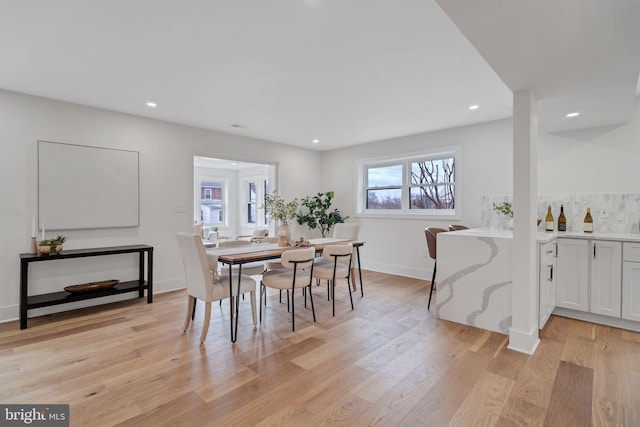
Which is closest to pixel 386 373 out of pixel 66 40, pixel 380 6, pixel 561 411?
pixel 561 411

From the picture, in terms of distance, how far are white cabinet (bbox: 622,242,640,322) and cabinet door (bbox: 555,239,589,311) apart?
27 cm

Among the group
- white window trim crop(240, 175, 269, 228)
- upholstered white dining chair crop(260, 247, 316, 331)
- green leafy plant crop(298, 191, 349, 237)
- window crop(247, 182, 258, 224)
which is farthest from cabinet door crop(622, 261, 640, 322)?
window crop(247, 182, 258, 224)

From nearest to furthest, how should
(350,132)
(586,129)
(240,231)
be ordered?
1. (586,129)
2. (350,132)
3. (240,231)

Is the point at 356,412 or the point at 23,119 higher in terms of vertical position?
the point at 23,119

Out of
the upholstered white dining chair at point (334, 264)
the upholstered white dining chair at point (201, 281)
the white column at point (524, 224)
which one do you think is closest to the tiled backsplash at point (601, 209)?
the white column at point (524, 224)

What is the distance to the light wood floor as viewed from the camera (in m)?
1.82

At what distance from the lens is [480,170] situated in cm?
450

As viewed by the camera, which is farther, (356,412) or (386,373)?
(386,373)

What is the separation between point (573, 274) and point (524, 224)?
131cm

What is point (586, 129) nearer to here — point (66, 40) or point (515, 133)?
point (515, 133)

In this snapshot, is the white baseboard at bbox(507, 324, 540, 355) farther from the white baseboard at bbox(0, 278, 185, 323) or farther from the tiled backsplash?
the white baseboard at bbox(0, 278, 185, 323)

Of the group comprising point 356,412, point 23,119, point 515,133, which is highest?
point 23,119

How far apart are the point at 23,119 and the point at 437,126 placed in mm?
5184

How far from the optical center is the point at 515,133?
8.39 ft
